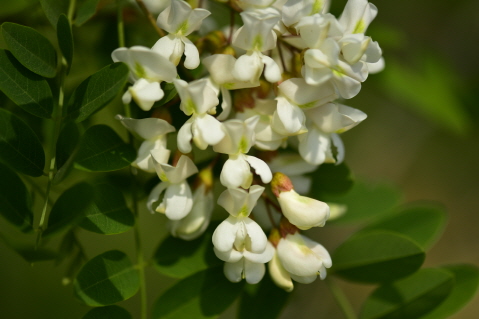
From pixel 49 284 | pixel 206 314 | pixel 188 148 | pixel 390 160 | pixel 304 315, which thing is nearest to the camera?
pixel 188 148

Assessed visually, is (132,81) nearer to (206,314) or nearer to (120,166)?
(120,166)

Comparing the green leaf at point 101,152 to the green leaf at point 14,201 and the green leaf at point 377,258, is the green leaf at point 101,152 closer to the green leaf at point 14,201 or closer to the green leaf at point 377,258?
the green leaf at point 14,201

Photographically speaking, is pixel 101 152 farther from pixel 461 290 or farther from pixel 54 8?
pixel 461 290

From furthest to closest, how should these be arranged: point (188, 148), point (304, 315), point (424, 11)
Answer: point (424, 11), point (304, 315), point (188, 148)

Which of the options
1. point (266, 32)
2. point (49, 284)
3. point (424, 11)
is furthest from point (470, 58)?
point (49, 284)

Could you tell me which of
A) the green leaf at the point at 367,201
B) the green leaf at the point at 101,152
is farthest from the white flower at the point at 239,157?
the green leaf at the point at 367,201

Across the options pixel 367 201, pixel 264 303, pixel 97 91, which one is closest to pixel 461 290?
pixel 367 201

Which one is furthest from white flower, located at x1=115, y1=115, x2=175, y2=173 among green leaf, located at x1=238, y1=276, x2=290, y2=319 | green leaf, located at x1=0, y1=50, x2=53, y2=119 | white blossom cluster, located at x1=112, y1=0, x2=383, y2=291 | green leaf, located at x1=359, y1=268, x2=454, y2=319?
green leaf, located at x1=359, y1=268, x2=454, y2=319

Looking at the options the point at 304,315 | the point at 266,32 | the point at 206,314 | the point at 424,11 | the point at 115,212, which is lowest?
the point at 304,315
